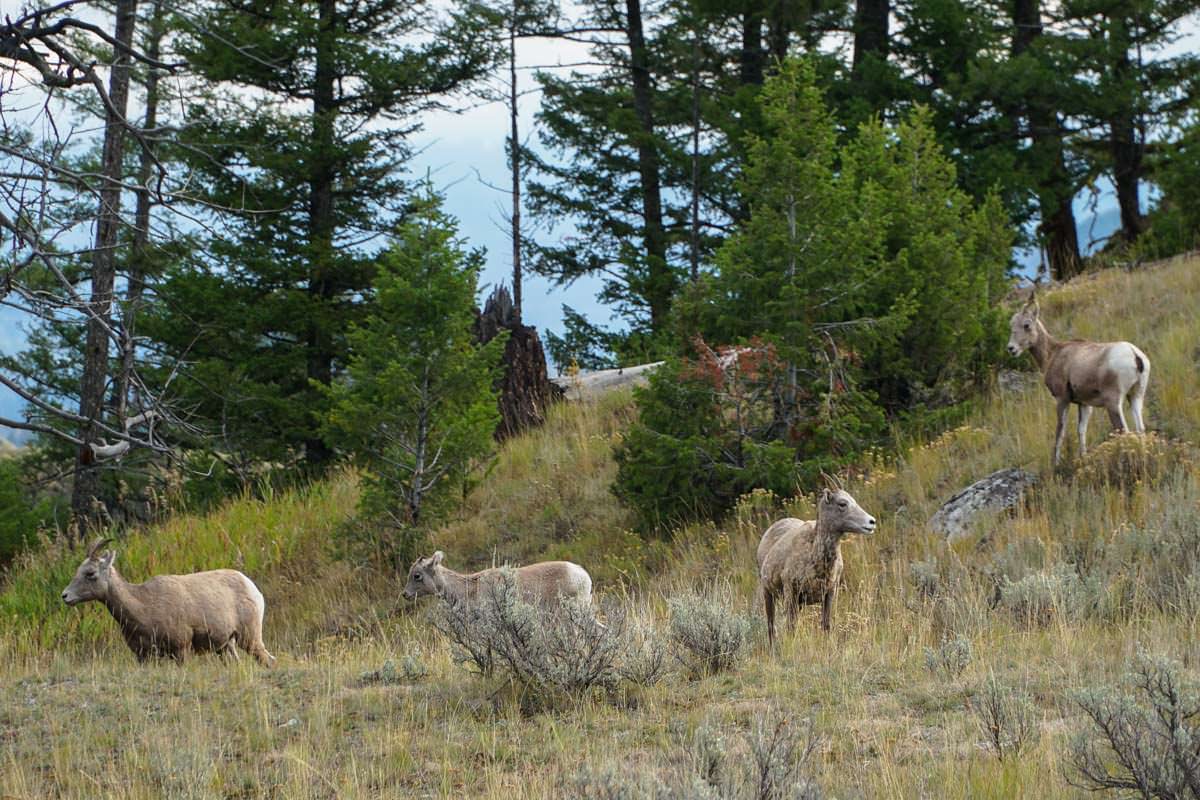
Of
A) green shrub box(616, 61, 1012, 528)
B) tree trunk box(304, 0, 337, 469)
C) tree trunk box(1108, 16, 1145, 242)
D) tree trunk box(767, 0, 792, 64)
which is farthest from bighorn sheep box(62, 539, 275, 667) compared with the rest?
tree trunk box(1108, 16, 1145, 242)

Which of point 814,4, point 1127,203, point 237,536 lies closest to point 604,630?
point 237,536

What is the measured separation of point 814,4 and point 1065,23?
6200mm

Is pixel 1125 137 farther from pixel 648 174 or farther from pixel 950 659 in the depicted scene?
pixel 950 659

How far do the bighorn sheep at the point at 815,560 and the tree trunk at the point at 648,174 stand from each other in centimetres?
1710

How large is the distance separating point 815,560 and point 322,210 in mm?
14485

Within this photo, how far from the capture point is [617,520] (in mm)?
14805

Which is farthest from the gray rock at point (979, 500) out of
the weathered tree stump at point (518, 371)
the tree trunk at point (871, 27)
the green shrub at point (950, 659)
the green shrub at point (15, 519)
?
the tree trunk at point (871, 27)

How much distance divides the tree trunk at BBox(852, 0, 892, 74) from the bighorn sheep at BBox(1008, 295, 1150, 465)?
16.5 meters

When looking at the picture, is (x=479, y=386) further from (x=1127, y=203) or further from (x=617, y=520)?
(x=1127, y=203)

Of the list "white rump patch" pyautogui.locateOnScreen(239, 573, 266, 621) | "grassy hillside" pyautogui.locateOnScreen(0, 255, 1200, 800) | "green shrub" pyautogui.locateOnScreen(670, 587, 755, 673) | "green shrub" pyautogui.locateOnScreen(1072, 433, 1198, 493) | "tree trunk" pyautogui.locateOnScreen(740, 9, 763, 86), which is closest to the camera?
"grassy hillside" pyautogui.locateOnScreen(0, 255, 1200, 800)

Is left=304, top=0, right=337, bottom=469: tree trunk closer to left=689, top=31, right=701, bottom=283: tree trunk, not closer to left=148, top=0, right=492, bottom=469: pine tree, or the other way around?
left=148, top=0, right=492, bottom=469: pine tree

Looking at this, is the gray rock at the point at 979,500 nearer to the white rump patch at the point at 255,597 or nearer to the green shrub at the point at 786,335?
the green shrub at the point at 786,335

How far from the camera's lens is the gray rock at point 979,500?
11789 millimetres

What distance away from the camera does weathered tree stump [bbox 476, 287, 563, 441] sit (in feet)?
64.5
